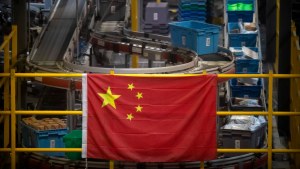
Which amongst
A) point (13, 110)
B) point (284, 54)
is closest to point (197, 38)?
point (284, 54)

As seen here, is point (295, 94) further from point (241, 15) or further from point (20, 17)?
point (241, 15)

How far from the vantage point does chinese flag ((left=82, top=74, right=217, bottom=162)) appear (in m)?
9.26

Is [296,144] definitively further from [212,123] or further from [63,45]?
[63,45]

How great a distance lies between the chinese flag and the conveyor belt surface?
5340mm

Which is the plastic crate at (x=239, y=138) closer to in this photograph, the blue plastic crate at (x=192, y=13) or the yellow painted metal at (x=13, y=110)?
the yellow painted metal at (x=13, y=110)

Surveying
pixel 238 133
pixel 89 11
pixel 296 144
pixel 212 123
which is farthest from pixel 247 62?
pixel 212 123

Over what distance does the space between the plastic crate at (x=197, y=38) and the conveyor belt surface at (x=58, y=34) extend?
2.54 m

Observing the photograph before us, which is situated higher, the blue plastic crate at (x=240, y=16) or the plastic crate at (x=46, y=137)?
the blue plastic crate at (x=240, y=16)

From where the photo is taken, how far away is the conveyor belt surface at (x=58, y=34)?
14961mm

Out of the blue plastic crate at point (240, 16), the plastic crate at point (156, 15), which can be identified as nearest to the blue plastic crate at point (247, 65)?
the blue plastic crate at point (240, 16)

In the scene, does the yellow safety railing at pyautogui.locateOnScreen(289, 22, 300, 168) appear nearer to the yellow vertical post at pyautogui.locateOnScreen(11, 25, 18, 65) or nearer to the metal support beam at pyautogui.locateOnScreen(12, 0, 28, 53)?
the yellow vertical post at pyautogui.locateOnScreen(11, 25, 18, 65)

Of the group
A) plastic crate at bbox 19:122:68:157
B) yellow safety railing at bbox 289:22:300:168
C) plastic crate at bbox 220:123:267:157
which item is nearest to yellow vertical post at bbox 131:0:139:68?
plastic crate at bbox 19:122:68:157

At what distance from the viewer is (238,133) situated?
39.7 ft

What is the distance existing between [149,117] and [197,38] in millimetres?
5981
